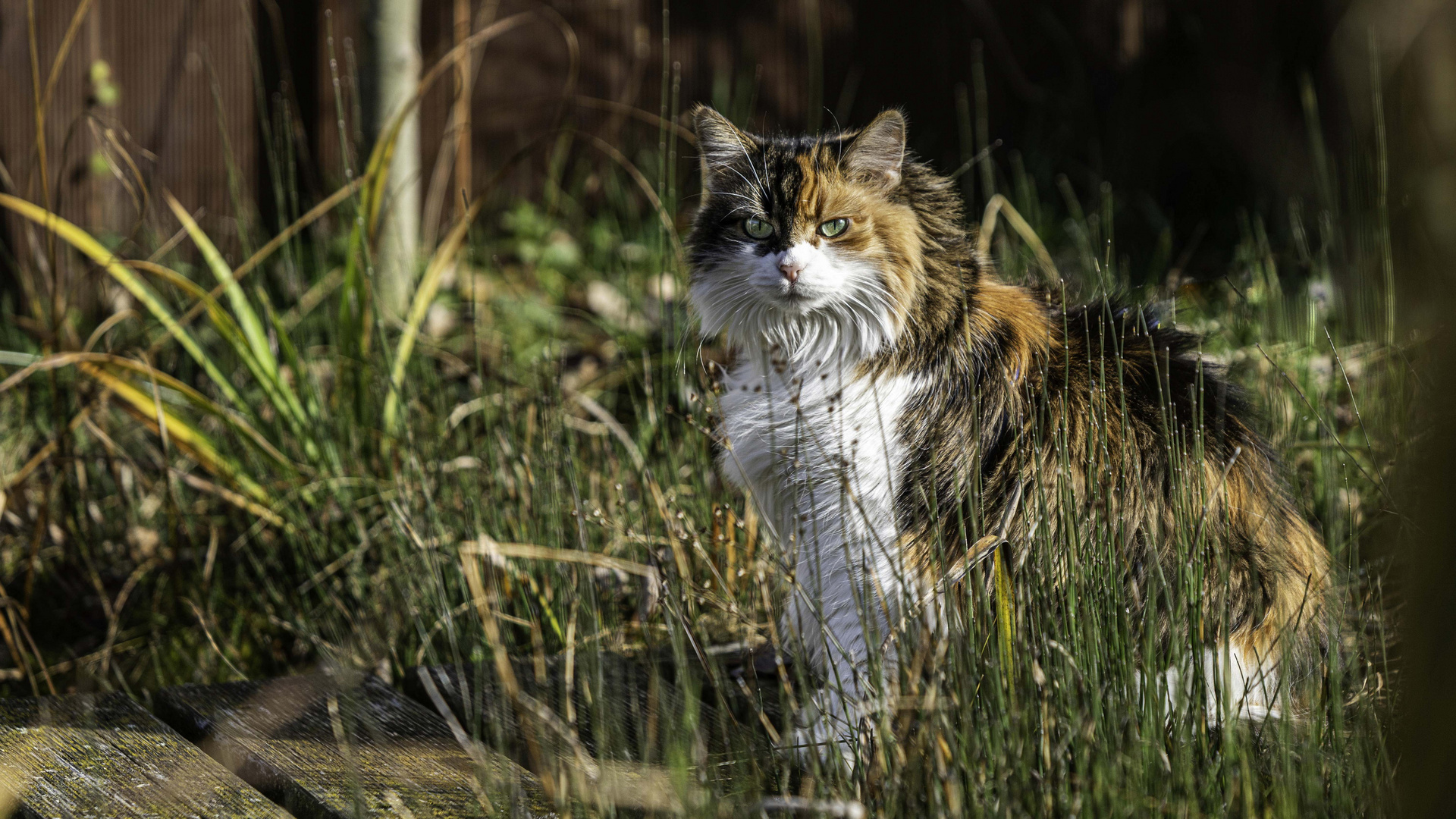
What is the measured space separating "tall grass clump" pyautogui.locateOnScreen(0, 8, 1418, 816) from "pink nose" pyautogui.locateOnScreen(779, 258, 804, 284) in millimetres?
248

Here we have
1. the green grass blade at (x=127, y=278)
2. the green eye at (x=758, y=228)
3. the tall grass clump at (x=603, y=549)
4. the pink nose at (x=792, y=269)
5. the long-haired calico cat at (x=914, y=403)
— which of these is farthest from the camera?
the green grass blade at (x=127, y=278)

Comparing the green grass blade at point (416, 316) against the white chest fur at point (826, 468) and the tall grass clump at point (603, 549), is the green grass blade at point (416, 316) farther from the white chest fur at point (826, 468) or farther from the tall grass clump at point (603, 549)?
the white chest fur at point (826, 468)

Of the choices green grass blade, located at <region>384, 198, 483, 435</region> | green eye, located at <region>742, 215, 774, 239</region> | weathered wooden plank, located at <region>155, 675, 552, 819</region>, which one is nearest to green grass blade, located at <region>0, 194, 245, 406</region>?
green grass blade, located at <region>384, 198, 483, 435</region>

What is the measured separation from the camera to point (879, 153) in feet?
5.99

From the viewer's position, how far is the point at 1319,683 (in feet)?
4.67

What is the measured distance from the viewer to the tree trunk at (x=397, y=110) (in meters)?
3.21

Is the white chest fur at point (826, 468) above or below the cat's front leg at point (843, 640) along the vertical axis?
above

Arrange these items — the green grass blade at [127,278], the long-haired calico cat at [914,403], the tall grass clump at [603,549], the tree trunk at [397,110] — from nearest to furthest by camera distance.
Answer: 1. the tall grass clump at [603,549]
2. the long-haired calico cat at [914,403]
3. the green grass blade at [127,278]
4. the tree trunk at [397,110]

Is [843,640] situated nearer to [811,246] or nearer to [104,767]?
[811,246]

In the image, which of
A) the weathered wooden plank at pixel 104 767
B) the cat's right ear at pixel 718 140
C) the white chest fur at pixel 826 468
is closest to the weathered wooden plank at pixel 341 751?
the weathered wooden plank at pixel 104 767

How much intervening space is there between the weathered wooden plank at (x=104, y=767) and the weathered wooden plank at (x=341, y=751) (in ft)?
0.13

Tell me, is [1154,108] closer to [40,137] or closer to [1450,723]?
[40,137]

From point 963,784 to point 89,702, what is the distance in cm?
128

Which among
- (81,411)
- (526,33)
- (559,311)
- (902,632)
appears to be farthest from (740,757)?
(526,33)
